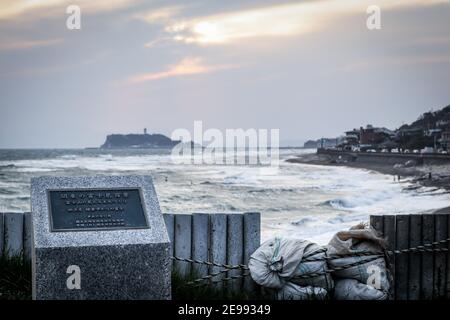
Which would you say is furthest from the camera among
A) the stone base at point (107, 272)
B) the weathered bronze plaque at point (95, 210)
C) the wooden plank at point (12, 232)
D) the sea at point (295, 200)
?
the sea at point (295, 200)

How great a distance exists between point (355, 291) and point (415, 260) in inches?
45.7

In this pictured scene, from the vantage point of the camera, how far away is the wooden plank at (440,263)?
27.0 feet

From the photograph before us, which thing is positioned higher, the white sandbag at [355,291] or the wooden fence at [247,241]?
the wooden fence at [247,241]

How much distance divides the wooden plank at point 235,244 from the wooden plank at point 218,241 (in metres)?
0.05

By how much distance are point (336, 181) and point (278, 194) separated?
14.7 metres

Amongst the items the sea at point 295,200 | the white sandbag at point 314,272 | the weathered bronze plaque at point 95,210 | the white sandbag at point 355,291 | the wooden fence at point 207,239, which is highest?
the weathered bronze plaque at point 95,210

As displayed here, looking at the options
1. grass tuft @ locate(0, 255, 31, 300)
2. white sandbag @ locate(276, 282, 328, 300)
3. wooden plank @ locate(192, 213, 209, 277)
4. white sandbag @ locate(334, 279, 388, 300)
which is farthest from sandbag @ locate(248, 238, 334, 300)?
grass tuft @ locate(0, 255, 31, 300)

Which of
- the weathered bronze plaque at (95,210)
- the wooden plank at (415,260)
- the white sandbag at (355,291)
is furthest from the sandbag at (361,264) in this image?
the weathered bronze plaque at (95,210)


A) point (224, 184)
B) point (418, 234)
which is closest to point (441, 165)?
point (224, 184)

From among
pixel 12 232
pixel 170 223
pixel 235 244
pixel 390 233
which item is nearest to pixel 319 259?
pixel 235 244

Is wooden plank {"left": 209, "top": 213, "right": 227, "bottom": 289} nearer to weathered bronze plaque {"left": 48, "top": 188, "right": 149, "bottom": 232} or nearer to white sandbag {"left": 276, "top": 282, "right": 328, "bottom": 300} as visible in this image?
white sandbag {"left": 276, "top": 282, "right": 328, "bottom": 300}

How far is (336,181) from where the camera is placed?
6500 centimetres

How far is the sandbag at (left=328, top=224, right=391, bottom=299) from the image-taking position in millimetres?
7555

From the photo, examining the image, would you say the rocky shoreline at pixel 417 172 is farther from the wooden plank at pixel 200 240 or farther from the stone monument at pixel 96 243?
the stone monument at pixel 96 243
